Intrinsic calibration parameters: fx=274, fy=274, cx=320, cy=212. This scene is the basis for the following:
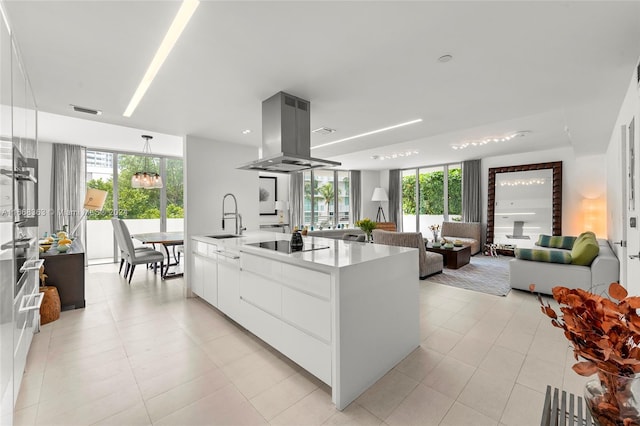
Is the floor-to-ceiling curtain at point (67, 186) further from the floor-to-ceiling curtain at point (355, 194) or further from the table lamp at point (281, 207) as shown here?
the floor-to-ceiling curtain at point (355, 194)

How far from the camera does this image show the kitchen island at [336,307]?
1799 millimetres

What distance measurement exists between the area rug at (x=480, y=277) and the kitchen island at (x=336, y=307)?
Answer: 7.83ft

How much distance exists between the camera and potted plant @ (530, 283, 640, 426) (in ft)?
2.33

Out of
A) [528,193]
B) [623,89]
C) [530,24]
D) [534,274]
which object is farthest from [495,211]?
[530,24]

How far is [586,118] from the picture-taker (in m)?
3.26

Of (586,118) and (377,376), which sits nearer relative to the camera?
(377,376)

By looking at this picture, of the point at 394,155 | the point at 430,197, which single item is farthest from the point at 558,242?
the point at 394,155

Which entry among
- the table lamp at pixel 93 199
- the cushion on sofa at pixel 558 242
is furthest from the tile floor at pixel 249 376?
the cushion on sofa at pixel 558 242

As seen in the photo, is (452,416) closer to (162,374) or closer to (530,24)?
(162,374)

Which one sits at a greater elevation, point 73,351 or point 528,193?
point 528,193

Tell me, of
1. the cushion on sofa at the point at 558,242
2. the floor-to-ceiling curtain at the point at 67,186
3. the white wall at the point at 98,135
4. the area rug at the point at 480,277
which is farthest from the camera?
the floor-to-ceiling curtain at the point at 67,186

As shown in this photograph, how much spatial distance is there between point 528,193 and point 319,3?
7404mm

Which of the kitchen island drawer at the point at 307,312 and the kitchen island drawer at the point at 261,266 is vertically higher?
the kitchen island drawer at the point at 261,266

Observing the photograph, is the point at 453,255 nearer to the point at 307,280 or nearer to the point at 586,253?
the point at 586,253
